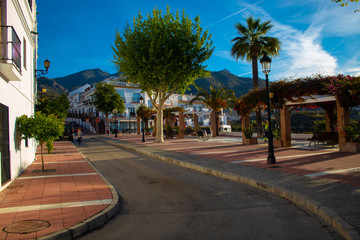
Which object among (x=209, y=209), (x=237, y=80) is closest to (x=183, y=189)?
(x=209, y=209)

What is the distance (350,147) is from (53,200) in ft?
40.5

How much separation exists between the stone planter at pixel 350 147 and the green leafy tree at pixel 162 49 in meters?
12.5

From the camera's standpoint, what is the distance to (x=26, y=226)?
4176 mm

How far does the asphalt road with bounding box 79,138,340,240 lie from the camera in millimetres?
3974

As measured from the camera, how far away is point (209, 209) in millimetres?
5230

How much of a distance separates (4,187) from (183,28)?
17654mm

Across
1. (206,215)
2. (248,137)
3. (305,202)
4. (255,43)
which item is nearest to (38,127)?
(206,215)

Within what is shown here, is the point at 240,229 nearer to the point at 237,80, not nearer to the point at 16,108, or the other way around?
the point at 16,108

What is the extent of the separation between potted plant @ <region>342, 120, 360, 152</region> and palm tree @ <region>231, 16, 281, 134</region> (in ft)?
40.3

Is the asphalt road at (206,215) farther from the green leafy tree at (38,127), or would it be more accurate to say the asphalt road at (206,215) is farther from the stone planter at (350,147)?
the stone planter at (350,147)

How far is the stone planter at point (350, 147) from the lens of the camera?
39.4 feet

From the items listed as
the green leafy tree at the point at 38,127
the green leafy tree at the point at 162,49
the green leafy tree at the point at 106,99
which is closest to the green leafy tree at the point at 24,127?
the green leafy tree at the point at 38,127

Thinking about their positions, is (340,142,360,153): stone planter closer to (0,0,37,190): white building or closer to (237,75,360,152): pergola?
(237,75,360,152): pergola

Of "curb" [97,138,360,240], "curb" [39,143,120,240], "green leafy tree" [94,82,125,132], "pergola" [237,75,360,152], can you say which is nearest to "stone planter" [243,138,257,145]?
"pergola" [237,75,360,152]
